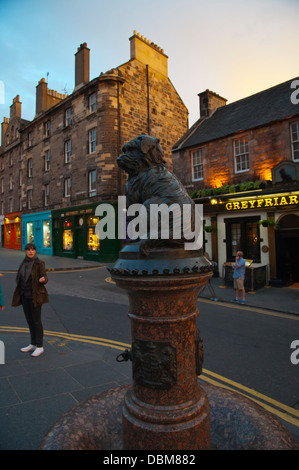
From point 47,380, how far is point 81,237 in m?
20.0

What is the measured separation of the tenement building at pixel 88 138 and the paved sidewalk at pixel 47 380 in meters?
15.5

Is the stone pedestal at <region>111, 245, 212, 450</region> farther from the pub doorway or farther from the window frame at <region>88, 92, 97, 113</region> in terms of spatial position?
the window frame at <region>88, 92, 97, 113</region>

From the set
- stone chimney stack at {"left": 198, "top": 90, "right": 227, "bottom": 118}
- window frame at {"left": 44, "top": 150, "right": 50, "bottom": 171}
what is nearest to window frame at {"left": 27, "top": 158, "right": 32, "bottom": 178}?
window frame at {"left": 44, "top": 150, "right": 50, "bottom": 171}

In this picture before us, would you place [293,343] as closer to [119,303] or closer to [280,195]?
[119,303]

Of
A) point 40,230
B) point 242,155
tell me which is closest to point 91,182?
point 40,230

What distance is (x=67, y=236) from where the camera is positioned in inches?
985

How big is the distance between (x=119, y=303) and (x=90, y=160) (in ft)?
52.5

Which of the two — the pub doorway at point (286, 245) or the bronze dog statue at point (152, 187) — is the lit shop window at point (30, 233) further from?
the bronze dog statue at point (152, 187)

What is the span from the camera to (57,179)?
85.1ft

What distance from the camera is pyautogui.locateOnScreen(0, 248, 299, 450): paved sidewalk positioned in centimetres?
288

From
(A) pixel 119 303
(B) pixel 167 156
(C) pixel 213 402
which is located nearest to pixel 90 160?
(B) pixel 167 156

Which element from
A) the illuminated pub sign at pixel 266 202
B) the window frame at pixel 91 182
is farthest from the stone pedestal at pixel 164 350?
the window frame at pixel 91 182

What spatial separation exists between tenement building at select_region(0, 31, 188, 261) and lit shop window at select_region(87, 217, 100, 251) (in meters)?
0.08
